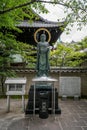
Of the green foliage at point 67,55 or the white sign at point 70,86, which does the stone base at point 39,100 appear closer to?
the white sign at point 70,86

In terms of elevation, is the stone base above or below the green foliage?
below

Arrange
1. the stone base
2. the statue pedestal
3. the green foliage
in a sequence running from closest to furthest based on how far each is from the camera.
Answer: the statue pedestal
the stone base
the green foliage

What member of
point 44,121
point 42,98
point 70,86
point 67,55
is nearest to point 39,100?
point 42,98

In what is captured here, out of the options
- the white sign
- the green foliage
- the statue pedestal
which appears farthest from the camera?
the green foliage

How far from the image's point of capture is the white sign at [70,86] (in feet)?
31.9

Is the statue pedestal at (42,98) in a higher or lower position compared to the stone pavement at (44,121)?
higher

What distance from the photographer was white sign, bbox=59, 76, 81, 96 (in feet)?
31.9

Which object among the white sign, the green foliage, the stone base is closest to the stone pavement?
the stone base

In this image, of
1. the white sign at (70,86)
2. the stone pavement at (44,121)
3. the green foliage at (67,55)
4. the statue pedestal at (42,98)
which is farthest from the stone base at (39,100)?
the green foliage at (67,55)

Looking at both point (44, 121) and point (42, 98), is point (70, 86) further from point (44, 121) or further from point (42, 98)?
point (44, 121)

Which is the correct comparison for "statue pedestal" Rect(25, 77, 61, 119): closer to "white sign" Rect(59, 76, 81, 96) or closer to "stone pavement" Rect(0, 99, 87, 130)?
"stone pavement" Rect(0, 99, 87, 130)

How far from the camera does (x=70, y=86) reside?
975 cm

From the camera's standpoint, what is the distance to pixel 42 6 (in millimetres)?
5055

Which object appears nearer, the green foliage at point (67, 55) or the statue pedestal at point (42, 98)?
the statue pedestal at point (42, 98)
